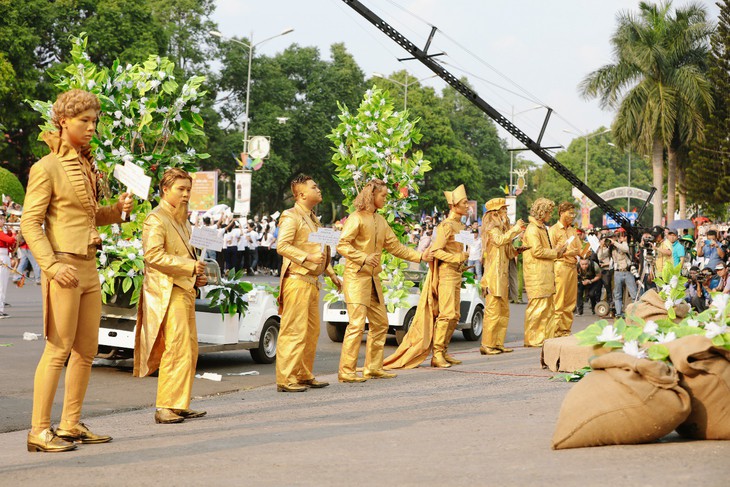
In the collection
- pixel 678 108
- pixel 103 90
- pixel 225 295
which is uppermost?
pixel 678 108

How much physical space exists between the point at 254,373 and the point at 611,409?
6.40 m

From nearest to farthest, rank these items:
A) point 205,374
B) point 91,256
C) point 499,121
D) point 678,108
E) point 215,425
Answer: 1. point 91,256
2. point 215,425
3. point 205,374
4. point 499,121
5. point 678,108

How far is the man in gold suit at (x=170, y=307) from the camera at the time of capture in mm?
7820

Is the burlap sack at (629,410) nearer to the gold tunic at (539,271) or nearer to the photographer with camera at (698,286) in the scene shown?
the gold tunic at (539,271)

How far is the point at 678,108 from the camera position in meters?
52.2

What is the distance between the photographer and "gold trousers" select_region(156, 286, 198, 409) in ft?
25.6

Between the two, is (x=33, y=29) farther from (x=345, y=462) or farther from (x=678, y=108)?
(x=345, y=462)

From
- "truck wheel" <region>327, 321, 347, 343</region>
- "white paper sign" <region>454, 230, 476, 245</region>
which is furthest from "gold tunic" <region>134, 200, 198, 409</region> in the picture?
"truck wheel" <region>327, 321, 347, 343</region>

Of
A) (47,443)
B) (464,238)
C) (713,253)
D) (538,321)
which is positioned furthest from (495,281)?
(713,253)

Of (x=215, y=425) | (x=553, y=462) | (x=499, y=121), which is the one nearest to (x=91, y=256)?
(x=215, y=425)

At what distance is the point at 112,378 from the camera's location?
11.1 meters

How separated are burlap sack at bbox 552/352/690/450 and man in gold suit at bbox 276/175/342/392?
3965 mm

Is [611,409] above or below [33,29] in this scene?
below

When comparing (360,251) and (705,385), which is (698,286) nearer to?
(360,251)
